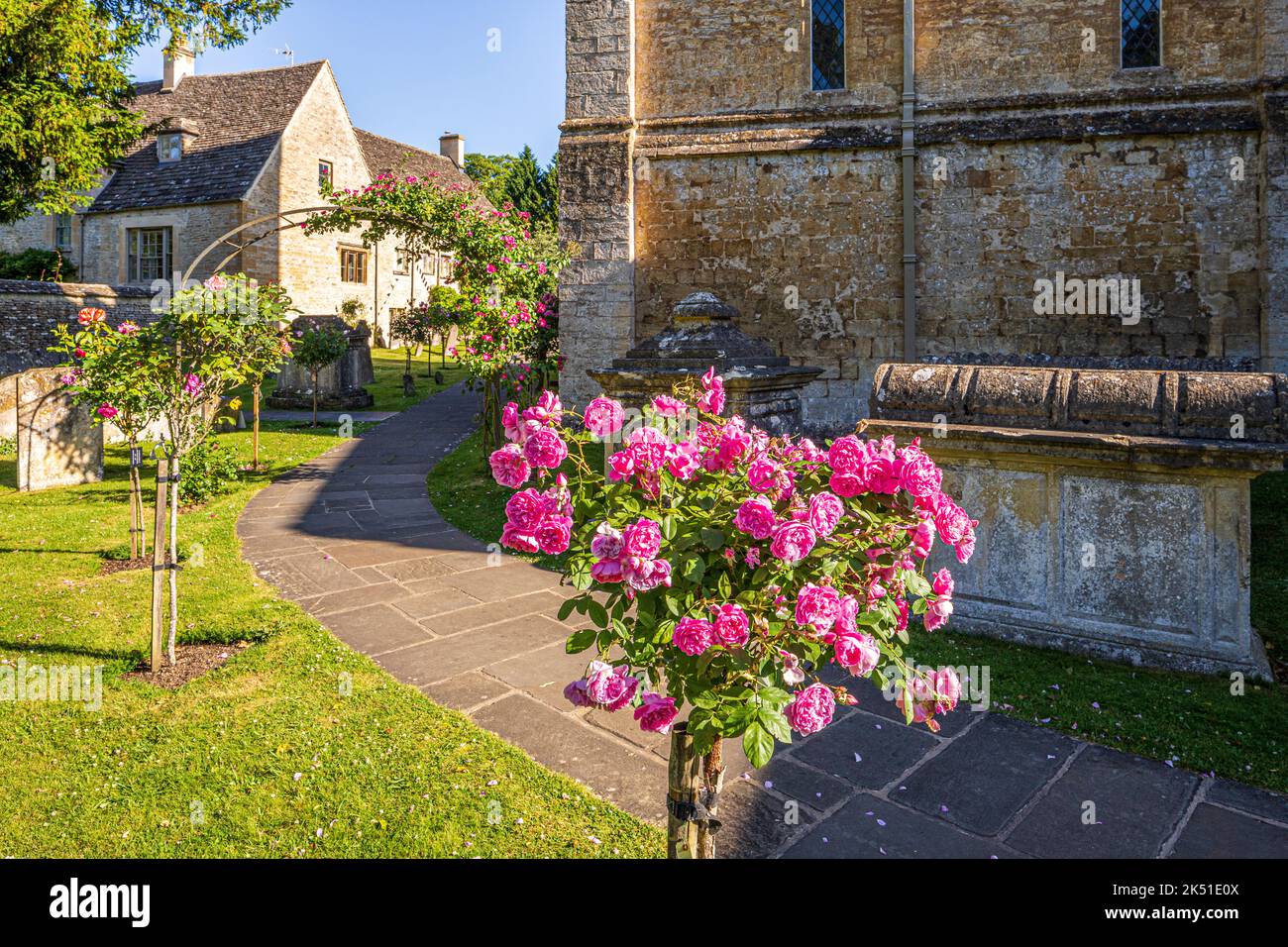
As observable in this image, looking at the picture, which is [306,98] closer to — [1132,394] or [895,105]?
[895,105]

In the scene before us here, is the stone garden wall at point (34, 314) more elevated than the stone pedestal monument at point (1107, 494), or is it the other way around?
the stone garden wall at point (34, 314)

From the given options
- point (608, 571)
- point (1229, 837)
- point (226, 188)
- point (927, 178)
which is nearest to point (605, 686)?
point (608, 571)

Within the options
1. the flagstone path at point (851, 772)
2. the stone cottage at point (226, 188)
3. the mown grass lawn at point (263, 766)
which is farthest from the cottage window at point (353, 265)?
the flagstone path at point (851, 772)

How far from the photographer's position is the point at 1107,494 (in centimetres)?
443

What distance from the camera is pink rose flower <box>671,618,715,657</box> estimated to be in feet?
5.57

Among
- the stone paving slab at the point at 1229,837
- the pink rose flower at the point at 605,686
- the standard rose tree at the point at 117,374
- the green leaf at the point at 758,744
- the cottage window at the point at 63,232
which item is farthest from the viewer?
the cottage window at the point at 63,232

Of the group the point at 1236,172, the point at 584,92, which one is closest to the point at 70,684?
the point at 584,92

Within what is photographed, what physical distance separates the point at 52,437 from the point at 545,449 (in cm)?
1146

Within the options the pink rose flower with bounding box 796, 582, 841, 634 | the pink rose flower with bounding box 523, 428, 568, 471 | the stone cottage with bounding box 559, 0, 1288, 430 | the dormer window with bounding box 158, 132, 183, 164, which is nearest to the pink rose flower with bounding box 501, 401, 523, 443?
the pink rose flower with bounding box 523, 428, 568, 471

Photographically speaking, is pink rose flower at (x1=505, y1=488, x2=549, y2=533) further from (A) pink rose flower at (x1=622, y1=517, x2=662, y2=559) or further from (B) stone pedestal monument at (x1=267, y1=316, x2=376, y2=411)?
(B) stone pedestal monument at (x1=267, y1=316, x2=376, y2=411)

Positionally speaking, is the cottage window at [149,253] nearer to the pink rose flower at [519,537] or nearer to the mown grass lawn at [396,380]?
the mown grass lawn at [396,380]

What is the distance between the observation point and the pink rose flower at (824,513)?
177 cm

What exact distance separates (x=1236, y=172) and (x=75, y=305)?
21657 mm

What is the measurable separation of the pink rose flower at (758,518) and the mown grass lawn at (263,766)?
164 cm
